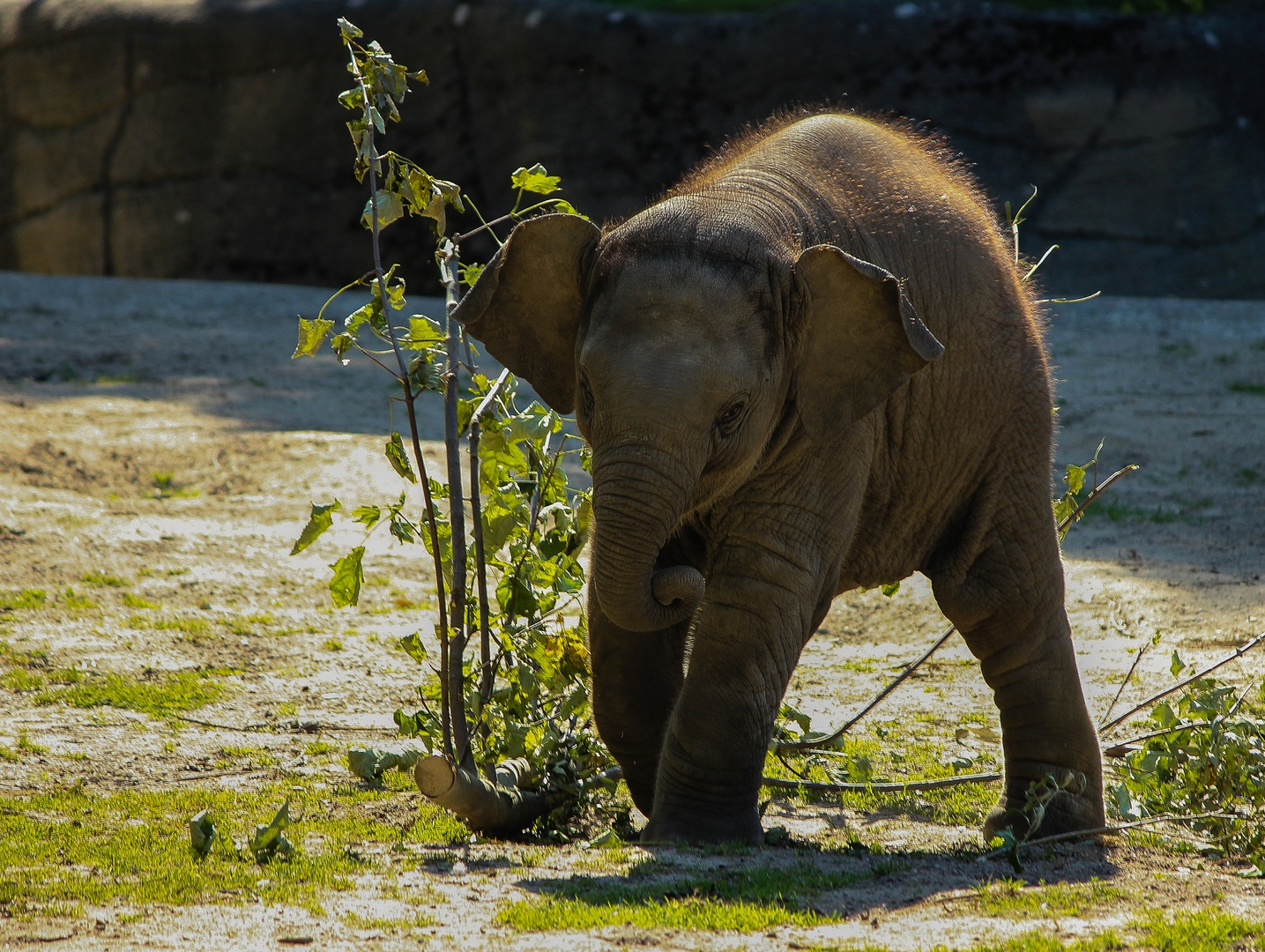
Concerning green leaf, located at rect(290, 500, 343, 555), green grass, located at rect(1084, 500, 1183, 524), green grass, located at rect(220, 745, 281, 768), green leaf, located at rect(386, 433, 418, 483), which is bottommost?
green grass, located at rect(220, 745, 281, 768)

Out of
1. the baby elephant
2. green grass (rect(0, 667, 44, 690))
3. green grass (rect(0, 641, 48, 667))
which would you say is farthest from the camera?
green grass (rect(0, 641, 48, 667))

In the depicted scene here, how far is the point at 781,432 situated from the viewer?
14.2 ft

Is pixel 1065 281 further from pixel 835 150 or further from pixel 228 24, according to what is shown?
pixel 835 150

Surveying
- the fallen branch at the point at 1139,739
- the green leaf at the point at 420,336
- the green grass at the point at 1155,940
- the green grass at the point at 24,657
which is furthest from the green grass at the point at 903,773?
the green grass at the point at 24,657

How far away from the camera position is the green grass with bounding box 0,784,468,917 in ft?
11.5

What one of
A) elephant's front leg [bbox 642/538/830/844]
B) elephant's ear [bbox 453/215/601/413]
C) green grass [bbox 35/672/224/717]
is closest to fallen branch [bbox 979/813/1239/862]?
elephant's front leg [bbox 642/538/830/844]

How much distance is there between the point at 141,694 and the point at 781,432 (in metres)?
2.91

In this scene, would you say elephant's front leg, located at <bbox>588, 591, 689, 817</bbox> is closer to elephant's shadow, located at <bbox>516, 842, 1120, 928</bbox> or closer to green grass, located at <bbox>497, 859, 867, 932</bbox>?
elephant's shadow, located at <bbox>516, 842, 1120, 928</bbox>

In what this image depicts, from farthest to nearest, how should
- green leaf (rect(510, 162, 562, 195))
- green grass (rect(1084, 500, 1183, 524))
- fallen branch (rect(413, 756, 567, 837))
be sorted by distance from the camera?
green grass (rect(1084, 500, 1183, 524)) → green leaf (rect(510, 162, 562, 195)) → fallen branch (rect(413, 756, 567, 837))

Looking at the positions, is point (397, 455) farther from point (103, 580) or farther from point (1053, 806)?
point (103, 580)

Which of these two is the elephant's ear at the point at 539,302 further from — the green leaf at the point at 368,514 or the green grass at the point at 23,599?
the green grass at the point at 23,599

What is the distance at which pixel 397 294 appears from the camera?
14.2ft

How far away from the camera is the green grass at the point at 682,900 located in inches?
128

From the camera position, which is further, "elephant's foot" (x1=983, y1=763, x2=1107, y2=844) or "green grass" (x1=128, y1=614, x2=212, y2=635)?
"green grass" (x1=128, y1=614, x2=212, y2=635)
